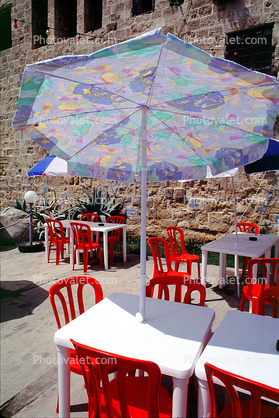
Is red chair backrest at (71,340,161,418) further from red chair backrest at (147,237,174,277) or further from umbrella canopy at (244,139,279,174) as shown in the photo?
umbrella canopy at (244,139,279,174)

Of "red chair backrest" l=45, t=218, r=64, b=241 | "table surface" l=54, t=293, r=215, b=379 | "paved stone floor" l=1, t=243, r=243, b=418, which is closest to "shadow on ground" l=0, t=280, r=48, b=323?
"paved stone floor" l=1, t=243, r=243, b=418

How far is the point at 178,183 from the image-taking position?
6336mm

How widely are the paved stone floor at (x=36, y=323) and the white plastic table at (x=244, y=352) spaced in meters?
0.71

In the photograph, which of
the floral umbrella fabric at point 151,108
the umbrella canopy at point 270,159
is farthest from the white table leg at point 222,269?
the floral umbrella fabric at point 151,108

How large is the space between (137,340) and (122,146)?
61.1 inches

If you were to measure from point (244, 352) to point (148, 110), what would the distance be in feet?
5.08

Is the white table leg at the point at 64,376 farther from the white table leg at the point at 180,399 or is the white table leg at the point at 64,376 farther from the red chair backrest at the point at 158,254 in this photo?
the red chair backrest at the point at 158,254

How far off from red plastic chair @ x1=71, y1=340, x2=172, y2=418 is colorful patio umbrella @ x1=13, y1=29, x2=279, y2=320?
534mm

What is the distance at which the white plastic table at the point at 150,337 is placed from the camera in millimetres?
1184

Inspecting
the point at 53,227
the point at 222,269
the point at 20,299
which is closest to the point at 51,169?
the point at 53,227

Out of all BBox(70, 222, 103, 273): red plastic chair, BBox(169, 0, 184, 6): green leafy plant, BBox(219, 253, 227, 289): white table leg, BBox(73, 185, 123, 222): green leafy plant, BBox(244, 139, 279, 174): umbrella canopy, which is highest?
BBox(169, 0, 184, 6): green leafy plant

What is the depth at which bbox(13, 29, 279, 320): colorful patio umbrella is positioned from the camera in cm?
124

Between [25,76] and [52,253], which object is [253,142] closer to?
[25,76]

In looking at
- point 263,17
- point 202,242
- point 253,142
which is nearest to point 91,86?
point 253,142
